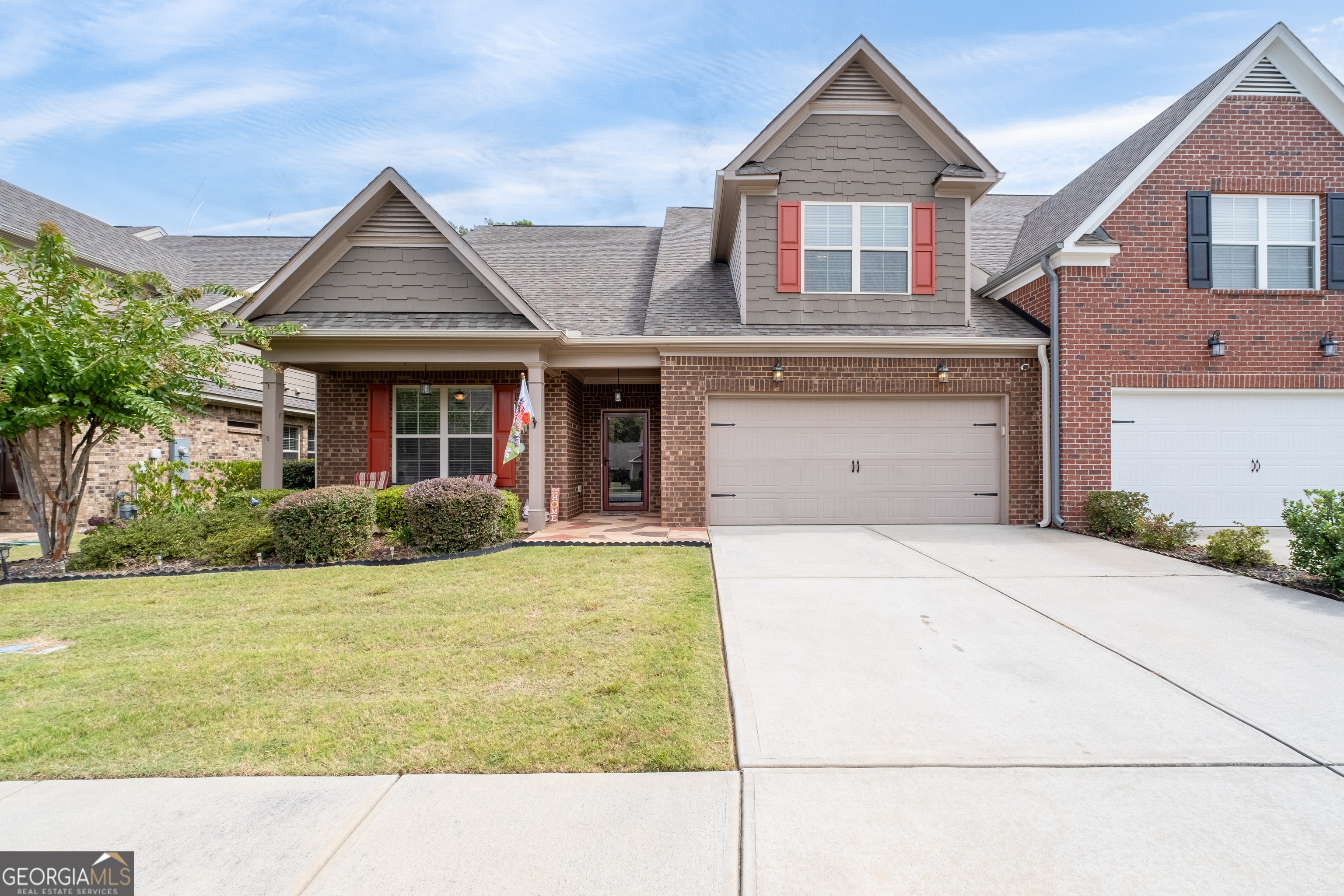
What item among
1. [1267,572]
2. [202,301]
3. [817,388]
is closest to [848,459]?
[817,388]

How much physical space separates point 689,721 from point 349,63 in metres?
13.7

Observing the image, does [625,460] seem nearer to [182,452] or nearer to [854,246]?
[854,246]

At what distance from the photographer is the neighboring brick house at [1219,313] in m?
9.90

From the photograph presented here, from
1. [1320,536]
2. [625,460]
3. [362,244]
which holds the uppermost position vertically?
[362,244]

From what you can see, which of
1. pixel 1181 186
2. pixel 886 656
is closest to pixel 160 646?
pixel 886 656

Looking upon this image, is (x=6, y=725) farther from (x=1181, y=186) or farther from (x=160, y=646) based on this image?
(x=1181, y=186)

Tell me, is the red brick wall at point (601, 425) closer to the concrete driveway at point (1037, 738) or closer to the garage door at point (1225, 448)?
the concrete driveway at point (1037, 738)

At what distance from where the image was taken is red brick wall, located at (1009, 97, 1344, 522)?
32.4 feet

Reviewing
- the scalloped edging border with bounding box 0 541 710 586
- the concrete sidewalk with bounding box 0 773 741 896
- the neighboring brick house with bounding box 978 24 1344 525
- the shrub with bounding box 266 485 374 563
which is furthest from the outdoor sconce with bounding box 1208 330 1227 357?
the shrub with bounding box 266 485 374 563

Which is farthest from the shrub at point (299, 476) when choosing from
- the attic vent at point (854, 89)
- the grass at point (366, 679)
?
the attic vent at point (854, 89)

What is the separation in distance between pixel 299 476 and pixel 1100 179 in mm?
17111

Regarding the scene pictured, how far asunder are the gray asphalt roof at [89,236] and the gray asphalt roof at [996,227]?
16.8 meters

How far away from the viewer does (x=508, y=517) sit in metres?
8.95

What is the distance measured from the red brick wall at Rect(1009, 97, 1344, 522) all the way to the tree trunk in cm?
1368
